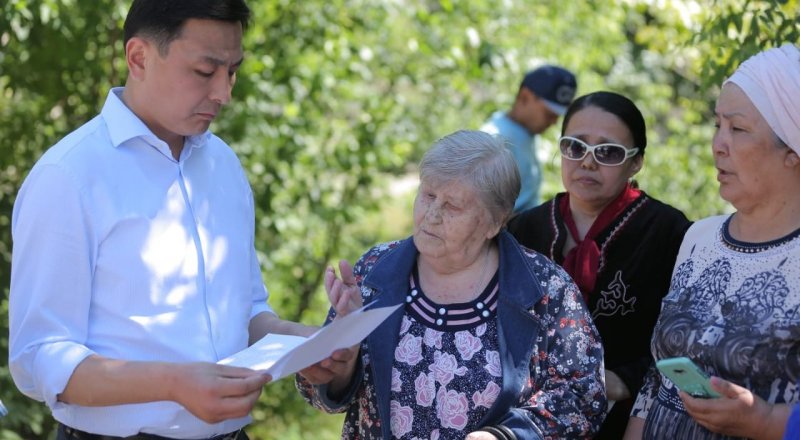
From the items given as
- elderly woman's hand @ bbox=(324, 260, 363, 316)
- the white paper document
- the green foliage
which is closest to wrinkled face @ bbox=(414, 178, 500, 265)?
elderly woman's hand @ bbox=(324, 260, 363, 316)

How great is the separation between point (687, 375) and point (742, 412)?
20cm

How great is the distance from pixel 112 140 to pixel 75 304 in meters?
0.46

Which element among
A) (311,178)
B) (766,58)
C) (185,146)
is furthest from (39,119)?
(766,58)

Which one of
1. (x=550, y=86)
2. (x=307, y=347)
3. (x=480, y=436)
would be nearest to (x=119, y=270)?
(x=307, y=347)

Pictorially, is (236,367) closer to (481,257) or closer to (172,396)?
(172,396)

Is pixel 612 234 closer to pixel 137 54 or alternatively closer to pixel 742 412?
pixel 742 412

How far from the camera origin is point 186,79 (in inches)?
114

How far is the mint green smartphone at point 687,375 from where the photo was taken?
270cm

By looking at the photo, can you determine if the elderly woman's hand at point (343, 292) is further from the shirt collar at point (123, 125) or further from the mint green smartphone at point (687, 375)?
the mint green smartphone at point (687, 375)

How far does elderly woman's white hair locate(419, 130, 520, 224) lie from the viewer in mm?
3242

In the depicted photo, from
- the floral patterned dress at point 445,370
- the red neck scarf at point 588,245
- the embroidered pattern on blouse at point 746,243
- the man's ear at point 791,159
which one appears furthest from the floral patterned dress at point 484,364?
the man's ear at point 791,159

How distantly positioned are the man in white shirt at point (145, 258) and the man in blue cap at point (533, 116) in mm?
3518

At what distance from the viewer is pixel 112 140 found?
2.84m

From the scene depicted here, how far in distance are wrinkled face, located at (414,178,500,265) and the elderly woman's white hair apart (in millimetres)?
26
